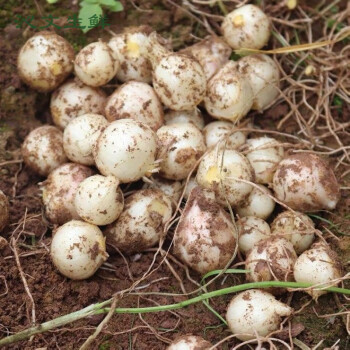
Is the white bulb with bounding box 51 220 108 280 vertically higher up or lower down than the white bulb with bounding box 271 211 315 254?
higher up

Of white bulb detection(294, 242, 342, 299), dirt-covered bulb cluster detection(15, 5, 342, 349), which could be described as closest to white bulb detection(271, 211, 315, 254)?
dirt-covered bulb cluster detection(15, 5, 342, 349)

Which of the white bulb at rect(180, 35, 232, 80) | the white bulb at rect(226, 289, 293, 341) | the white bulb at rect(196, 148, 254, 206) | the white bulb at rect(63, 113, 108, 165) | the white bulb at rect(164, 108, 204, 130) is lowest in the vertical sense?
the white bulb at rect(226, 289, 293, 341)

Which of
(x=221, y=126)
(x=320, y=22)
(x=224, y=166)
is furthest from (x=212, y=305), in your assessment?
(x=320, y=22)

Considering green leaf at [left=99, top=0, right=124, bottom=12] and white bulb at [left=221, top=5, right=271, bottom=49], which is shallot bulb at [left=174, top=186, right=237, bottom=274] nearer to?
white bulb at [left=221, top=5, right=271, bottom=49]

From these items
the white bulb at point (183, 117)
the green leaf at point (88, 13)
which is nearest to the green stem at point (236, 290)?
the white bulb at point (183, 117)

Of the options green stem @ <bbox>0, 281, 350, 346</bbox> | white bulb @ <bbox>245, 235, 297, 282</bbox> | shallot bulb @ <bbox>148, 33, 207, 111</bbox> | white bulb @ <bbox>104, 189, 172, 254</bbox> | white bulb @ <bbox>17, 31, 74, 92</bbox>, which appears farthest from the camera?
white bulb @ <bbox>17, 31, 74, 92</bbox>

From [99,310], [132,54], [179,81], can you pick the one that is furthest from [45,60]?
[99,310]

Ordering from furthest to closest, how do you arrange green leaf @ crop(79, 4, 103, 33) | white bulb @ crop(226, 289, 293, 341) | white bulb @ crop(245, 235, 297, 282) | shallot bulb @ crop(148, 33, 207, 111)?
green leaf @ crop(79, 4, 103, 33) < shallot bulb @ crop(148, 33, 207, 111) < white bulb @ crop(245, 235, 297, 282) < white bulb @ crop(226, 289, 293, 341)

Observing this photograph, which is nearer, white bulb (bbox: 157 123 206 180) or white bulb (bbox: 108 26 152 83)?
white bulb (bbox: 157 123 206 180)
